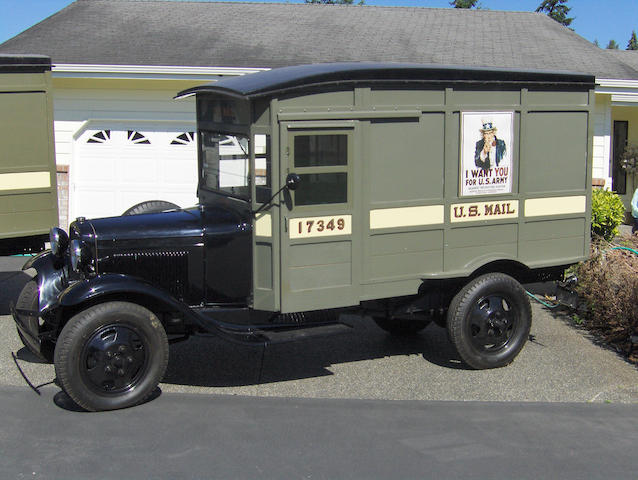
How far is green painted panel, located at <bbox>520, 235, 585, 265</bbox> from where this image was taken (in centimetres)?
657

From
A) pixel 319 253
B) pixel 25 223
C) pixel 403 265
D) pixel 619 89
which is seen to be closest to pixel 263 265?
pixel 319 253

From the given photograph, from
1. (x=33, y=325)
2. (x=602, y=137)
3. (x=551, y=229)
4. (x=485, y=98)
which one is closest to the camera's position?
(x=33, y=325)

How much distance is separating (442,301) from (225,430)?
2352 mm

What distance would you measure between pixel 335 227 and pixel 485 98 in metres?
1.75

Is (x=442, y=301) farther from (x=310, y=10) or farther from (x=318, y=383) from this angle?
(x=310, y=10)

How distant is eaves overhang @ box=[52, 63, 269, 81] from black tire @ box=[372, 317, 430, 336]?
525 cm

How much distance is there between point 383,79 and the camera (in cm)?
582

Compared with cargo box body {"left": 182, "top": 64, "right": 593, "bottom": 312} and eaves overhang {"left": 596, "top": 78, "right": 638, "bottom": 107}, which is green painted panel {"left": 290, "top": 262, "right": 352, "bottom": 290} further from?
eaves overhang {"left": 596, "top": 78, "right": 638, "bottom": 107}

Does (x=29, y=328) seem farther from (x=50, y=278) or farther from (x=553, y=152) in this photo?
(x=553, y=152)

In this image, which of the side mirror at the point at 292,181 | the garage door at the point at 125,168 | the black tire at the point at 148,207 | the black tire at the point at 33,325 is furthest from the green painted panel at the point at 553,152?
the garage door at the point at 125,168

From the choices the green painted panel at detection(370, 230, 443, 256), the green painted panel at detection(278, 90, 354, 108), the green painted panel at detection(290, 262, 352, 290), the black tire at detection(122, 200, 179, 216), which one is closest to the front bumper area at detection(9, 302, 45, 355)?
the black tire at detection(122, 200, 179, 216)

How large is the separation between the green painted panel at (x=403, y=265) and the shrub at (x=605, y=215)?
364 cm

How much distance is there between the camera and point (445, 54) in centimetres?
1263

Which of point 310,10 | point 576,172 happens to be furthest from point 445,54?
point 576,172
